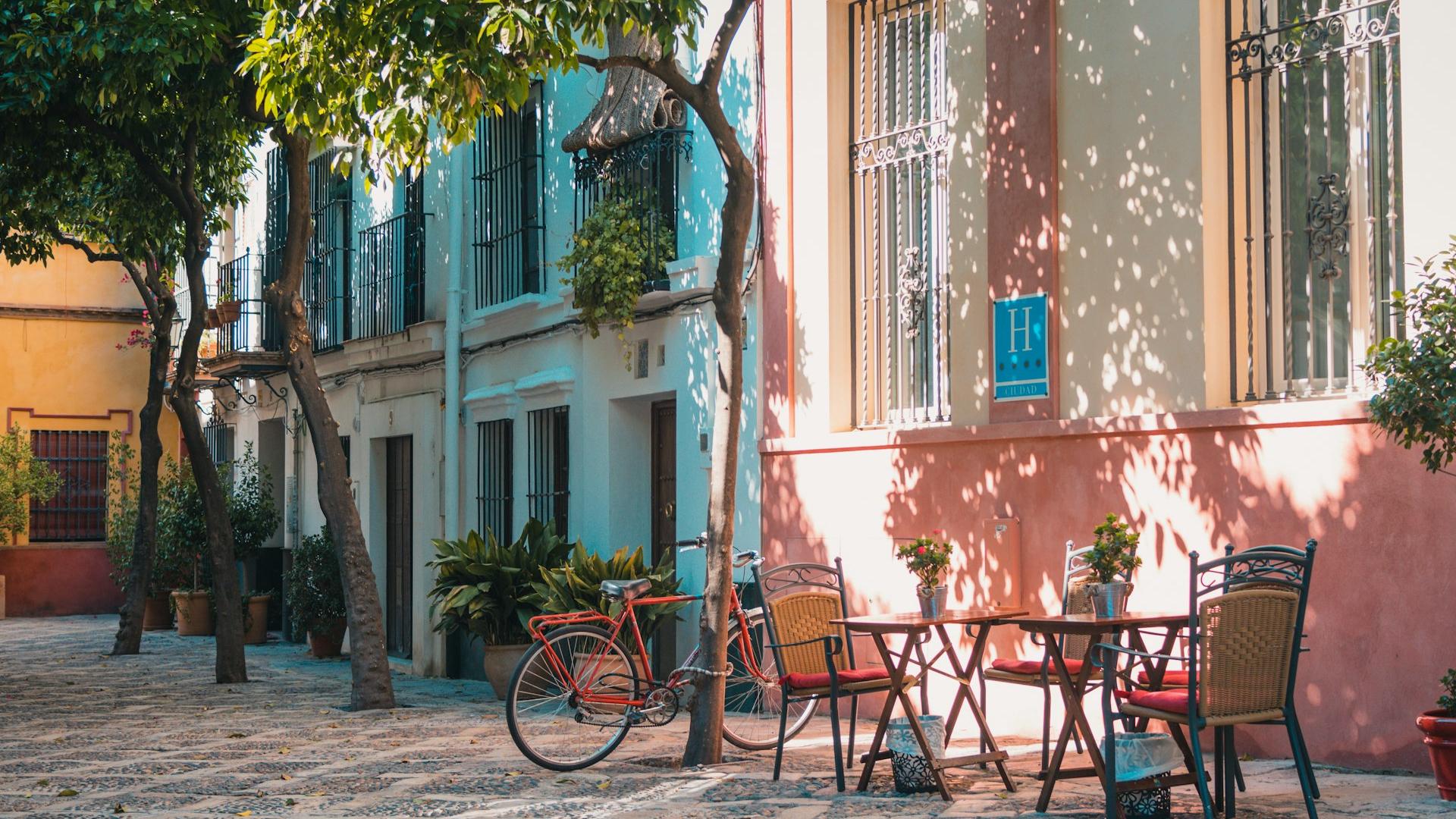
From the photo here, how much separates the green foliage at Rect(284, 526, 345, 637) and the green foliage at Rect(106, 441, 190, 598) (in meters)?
1.57

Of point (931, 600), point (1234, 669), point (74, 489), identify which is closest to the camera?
point (1234, 669)

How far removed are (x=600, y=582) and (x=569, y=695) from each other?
9.78 ft

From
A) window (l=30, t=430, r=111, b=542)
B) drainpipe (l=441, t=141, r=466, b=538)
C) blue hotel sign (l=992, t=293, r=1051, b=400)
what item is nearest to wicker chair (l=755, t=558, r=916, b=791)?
blue hotel sign (l=992, t=293, r=1051, b=400)

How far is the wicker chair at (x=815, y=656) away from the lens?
7359 mm

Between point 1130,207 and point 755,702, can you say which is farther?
point 755,702

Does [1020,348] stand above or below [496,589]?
above

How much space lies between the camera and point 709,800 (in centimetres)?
713

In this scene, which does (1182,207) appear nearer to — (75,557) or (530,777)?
(530,777)

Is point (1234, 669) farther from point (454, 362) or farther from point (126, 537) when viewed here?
point (126, 537)

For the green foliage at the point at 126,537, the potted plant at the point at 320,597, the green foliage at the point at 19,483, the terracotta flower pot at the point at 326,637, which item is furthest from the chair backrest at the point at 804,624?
the green foliage at the point at 19,483

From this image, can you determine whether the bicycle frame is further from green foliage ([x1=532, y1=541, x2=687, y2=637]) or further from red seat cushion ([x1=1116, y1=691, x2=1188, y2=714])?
red seat cushion ([x1=1116, y1=691, x2=1188, y2=714])

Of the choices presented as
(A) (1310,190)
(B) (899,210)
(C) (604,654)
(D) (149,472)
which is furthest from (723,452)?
(D) (149,472)

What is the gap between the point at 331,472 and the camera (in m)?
11.6

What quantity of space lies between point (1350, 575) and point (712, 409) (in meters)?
5.24
